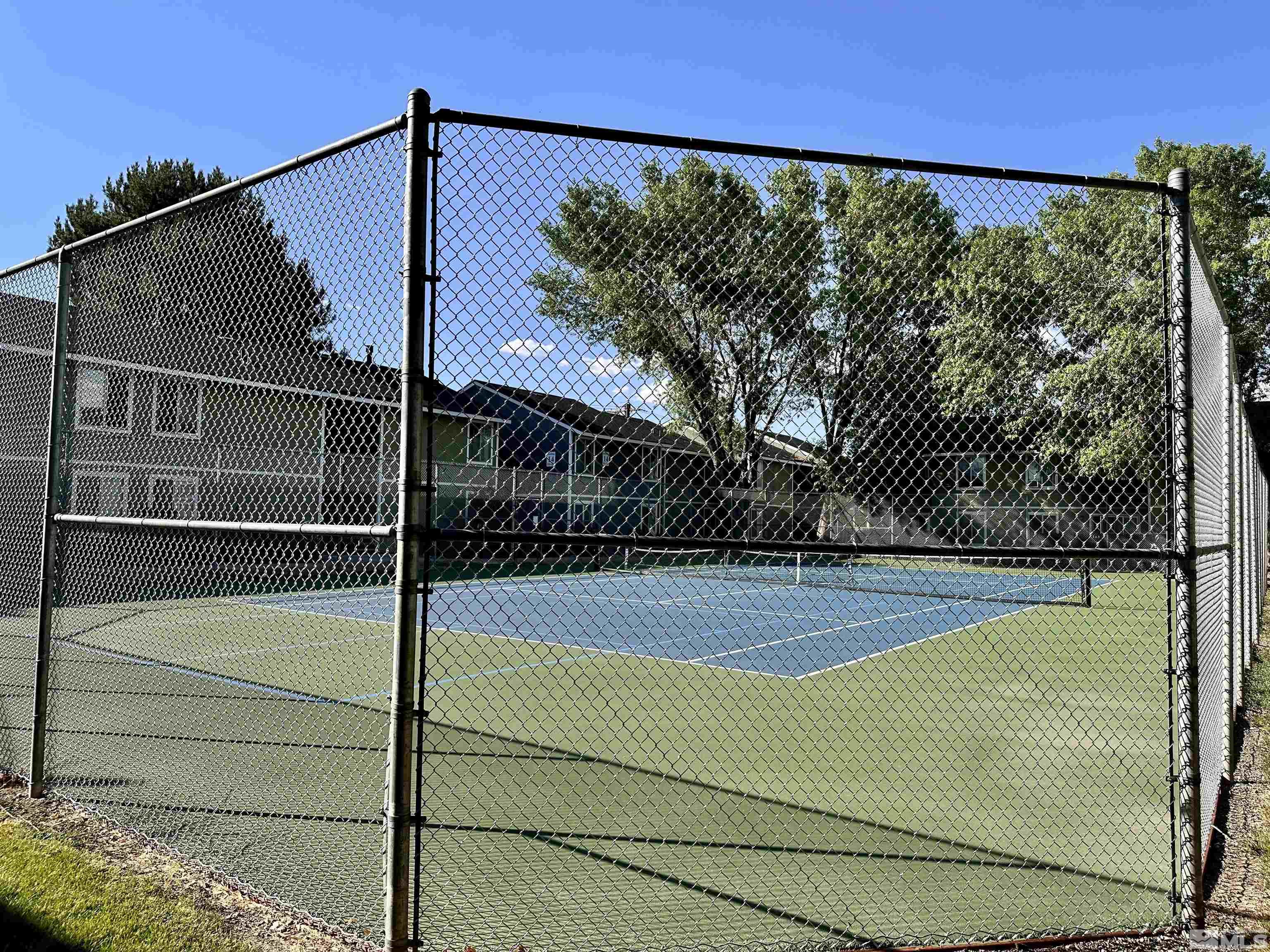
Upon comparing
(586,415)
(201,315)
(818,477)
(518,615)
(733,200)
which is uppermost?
(733,200)

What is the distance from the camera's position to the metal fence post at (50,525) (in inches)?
162

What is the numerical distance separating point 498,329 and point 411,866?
2511 millimetres

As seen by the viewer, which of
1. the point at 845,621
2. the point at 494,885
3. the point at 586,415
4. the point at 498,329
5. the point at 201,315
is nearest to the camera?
the point at 498,329

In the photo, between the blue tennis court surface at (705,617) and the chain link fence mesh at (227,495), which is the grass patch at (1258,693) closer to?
the blue tennis court surface at (705,617)

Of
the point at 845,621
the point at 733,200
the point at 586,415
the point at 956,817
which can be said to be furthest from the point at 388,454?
the point at 845,621

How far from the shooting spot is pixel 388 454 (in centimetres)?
770

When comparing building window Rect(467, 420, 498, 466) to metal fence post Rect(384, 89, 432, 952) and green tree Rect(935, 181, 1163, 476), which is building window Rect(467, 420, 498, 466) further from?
green tree Rect(935, 181, 1163, 476)

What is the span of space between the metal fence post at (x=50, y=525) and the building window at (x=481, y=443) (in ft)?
6.70

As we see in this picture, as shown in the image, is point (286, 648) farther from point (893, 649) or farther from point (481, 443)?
point (893, 649)

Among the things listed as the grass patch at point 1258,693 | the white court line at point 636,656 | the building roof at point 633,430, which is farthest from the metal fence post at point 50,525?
the grass patch at point 1258,693

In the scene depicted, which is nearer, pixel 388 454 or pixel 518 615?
pixel 388 454

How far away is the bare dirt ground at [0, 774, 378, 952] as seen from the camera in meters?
2.99

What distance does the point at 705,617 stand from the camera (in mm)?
14484

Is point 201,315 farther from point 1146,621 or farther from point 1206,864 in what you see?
point 1146,621
